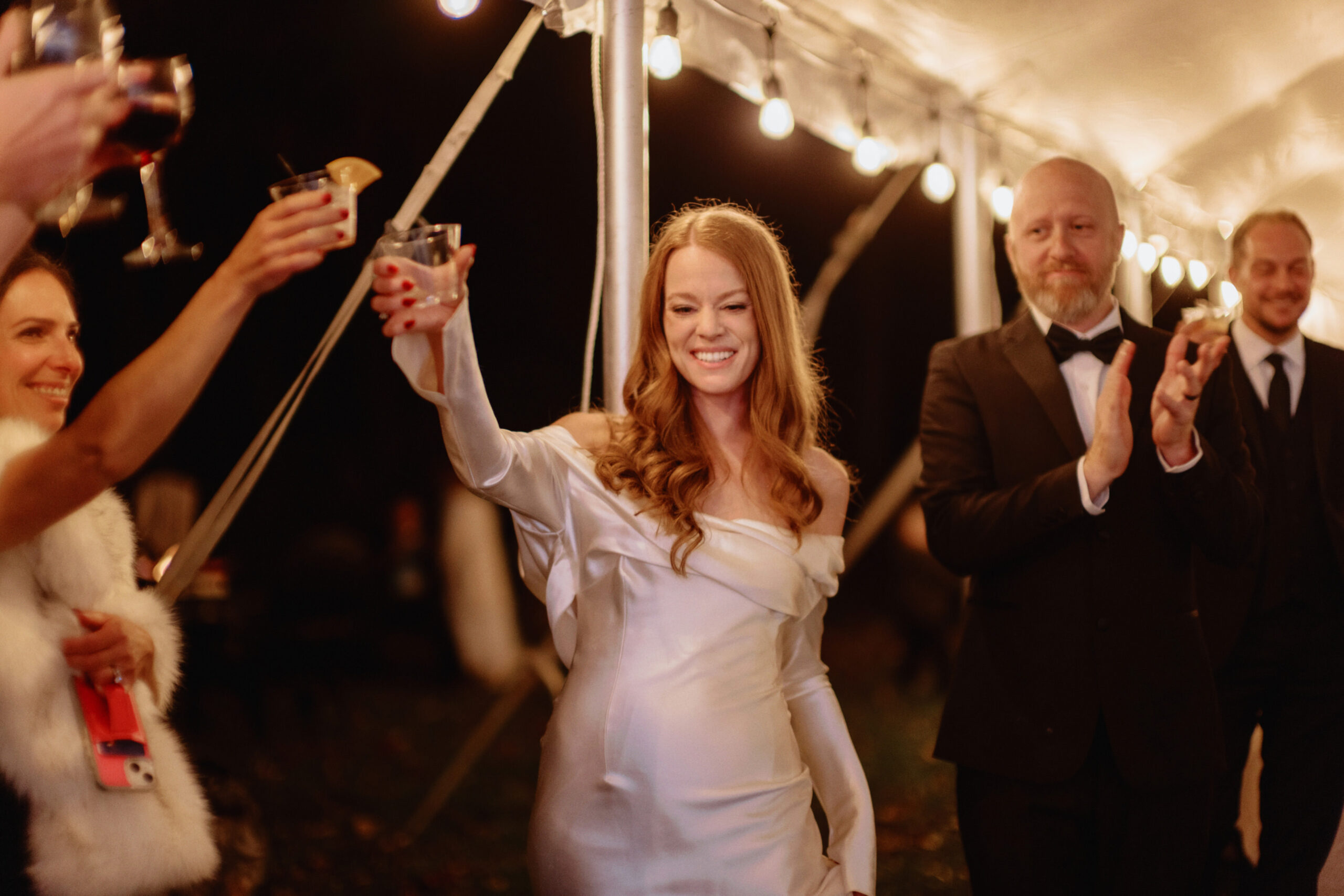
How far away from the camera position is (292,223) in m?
1.20

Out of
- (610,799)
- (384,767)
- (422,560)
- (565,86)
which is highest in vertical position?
(565,86)

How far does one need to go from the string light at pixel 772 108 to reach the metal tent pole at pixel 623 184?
68 cm

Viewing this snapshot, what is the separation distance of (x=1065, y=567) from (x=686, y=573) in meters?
0.95

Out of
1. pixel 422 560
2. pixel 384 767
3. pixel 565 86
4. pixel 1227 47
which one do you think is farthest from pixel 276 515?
pixel 1227 47

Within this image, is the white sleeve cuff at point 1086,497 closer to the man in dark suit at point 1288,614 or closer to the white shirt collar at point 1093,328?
the white shirt collar at point 1093,328

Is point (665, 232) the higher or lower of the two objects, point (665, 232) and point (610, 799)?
the higher

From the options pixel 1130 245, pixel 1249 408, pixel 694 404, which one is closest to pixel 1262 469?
pixel 1249 408

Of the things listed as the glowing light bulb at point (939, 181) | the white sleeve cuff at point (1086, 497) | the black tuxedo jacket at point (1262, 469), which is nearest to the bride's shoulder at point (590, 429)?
the white sleeve cuff at point (1086, 497)

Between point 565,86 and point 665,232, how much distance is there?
3.77 feet

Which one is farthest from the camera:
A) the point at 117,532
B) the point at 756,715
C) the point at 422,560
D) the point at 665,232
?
the point at 422,560

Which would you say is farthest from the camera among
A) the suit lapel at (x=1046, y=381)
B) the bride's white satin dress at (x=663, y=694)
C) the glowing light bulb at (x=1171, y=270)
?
the glowing light bulb at (x=1171, y=270)

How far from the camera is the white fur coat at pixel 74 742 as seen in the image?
128 cm

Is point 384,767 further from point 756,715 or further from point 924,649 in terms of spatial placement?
point 924,649

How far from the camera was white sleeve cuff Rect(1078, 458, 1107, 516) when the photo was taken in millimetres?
1965
